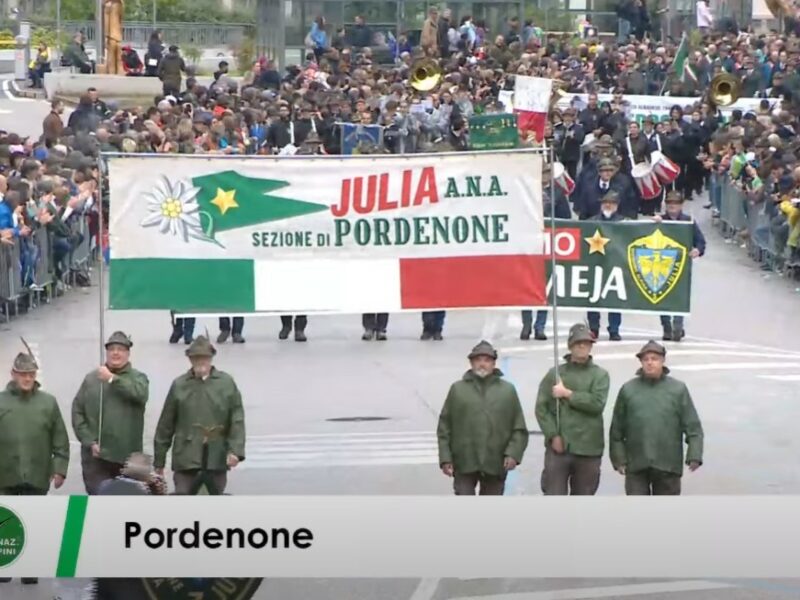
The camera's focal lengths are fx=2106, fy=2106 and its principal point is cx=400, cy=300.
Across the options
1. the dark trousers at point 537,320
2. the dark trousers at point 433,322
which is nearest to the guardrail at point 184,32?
the dark trousers at point 433,322

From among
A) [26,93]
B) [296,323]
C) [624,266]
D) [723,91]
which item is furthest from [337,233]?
[26,93]

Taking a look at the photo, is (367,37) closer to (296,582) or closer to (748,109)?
(748,109)

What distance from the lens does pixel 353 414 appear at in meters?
19.9

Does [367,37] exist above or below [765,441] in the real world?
→ above

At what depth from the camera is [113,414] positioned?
1472cm

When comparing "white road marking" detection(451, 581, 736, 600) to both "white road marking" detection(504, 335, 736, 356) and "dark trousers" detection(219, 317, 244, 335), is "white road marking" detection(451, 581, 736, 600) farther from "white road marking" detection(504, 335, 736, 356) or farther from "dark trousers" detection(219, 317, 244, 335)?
"dark trousers" detection(219, 317, 244, 335)

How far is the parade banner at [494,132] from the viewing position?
1211 inches

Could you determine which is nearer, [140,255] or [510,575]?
[510,575]

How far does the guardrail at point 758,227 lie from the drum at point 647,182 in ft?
3.57

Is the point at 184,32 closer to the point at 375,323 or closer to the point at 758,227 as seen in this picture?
the point at 758,227

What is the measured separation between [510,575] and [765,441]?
6920mm

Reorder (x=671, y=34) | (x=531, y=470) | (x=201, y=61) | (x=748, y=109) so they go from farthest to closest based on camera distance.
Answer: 1. (x=201, y=61)
2. (x=671, y=34)
3. (x=748, y=109)
4. (x=531, y=470)

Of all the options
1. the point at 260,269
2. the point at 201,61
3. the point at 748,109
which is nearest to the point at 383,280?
the point at 260,269

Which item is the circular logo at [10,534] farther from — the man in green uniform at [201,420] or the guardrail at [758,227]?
the guardrail at [758,227]
